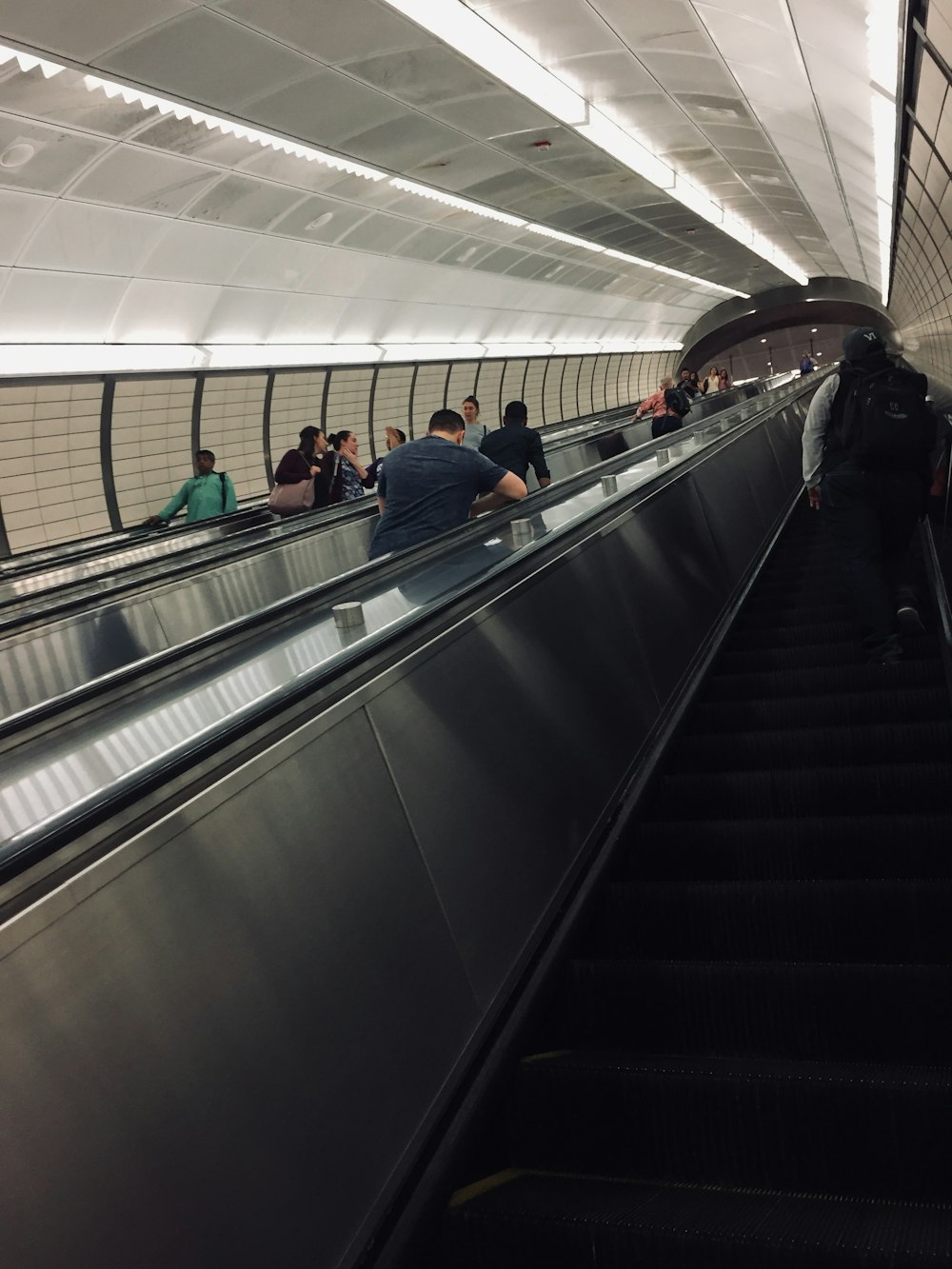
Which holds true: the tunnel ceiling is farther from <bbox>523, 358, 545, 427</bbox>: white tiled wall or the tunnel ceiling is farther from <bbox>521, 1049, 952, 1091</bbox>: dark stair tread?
<bbox>523, 358, 545, 427</bbox>: white tiled wall

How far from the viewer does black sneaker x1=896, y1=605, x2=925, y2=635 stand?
5.98 meters

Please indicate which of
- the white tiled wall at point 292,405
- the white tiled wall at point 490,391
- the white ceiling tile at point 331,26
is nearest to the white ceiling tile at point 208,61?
the white ceiling tile at point 331,26

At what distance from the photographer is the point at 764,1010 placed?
2871mm

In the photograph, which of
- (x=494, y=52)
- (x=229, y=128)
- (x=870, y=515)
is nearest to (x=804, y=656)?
(x=870, y=515)

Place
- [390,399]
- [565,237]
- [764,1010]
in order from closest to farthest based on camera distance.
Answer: [764,1010], [565,237], [390,399]

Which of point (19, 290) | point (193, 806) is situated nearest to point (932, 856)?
point (193, 806)

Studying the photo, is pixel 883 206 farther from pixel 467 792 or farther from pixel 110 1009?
pixel 110 1009

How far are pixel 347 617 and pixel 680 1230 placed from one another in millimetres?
1640

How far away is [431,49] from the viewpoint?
1141 centimetres

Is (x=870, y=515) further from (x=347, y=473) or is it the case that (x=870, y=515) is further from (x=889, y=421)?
(x=347, y=473)

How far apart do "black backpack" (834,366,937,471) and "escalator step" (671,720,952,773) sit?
67.5 inches

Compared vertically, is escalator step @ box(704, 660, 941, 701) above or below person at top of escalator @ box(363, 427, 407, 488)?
below

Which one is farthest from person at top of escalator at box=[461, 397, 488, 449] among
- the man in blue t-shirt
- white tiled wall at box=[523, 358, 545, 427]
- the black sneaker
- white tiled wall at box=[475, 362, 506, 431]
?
white tiled wall at box=[523, 358, 545, 427]

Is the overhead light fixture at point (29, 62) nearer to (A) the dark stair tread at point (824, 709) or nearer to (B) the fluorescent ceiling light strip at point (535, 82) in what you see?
(B) the fluorescent ceiling light strip at point (535, 82)
